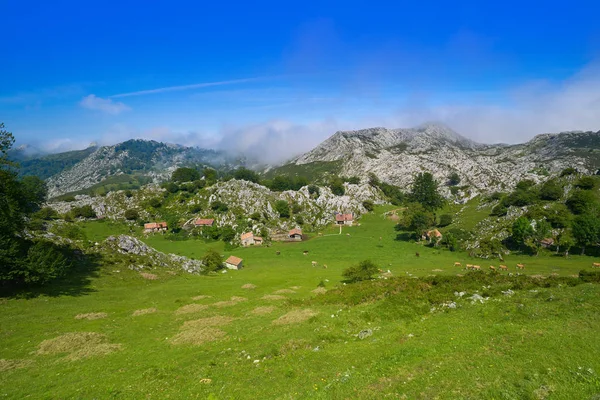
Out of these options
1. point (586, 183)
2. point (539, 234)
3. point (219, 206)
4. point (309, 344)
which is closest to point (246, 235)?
point (219, 206)

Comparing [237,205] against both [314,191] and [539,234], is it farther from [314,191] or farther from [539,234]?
[539,234]

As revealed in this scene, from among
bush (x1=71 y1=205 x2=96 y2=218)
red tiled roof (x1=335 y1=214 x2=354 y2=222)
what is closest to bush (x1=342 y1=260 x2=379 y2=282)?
red tiled roof (x1=335 y1=214 x2=354 y2=222)

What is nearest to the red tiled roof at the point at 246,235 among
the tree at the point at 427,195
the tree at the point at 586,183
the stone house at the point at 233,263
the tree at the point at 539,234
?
the stone house at the point at 233,263

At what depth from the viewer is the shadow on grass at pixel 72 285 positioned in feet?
146

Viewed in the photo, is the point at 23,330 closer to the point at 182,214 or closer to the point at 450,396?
the point at 450,396

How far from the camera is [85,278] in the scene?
185 feet

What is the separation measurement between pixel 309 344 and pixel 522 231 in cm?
8725

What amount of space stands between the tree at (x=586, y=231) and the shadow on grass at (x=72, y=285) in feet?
371

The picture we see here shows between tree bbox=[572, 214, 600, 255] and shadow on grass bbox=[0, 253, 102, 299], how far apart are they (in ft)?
371

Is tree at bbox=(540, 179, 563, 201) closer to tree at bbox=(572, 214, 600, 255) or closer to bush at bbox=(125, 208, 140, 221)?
tree at bbox=(572, 214, 600, 255)

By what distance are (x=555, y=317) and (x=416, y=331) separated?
35.4 ft

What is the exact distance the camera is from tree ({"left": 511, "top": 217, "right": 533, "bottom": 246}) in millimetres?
85188

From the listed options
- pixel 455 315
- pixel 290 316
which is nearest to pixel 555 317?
pixel 455 315

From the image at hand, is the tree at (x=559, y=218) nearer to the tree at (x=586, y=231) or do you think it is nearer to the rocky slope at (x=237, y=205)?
the tree at (x=586, y=231)
